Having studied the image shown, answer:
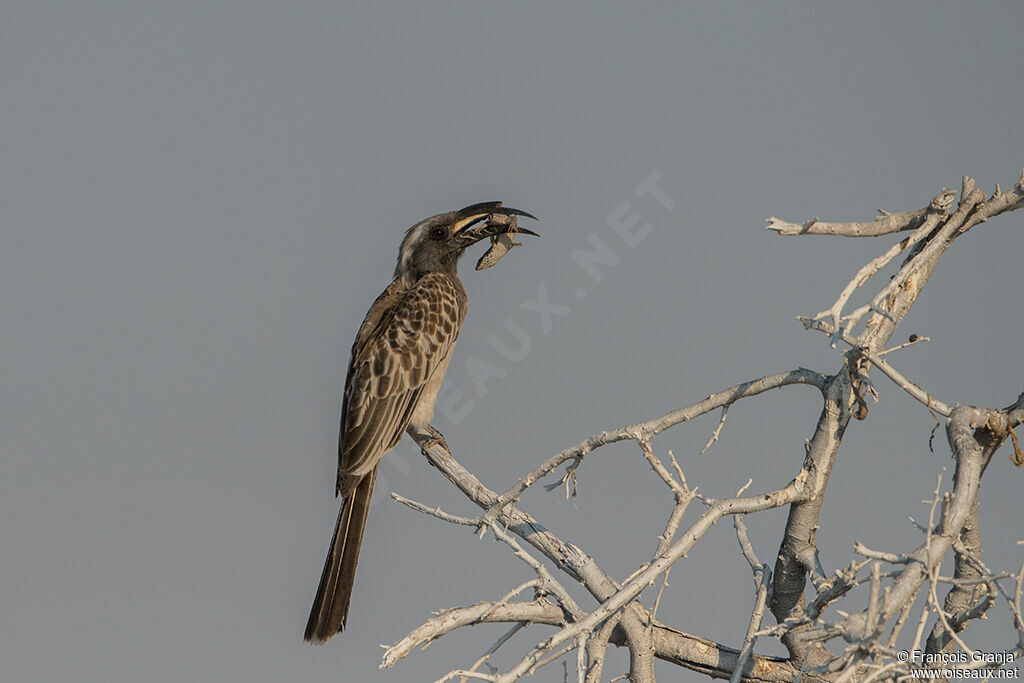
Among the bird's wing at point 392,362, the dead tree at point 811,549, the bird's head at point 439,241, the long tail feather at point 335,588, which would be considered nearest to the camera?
the dead tree at point 811,549

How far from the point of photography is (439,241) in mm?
6227

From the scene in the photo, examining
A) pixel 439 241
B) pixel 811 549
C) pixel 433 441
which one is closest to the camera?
pixel 811 549

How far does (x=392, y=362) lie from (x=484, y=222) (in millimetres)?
1051

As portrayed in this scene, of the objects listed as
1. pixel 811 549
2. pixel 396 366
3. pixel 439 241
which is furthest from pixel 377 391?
pixel 811 549

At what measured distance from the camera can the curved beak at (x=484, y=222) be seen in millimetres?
5883

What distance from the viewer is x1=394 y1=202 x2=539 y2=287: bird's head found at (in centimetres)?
612

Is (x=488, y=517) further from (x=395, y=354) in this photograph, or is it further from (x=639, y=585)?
(x=395, y=354)

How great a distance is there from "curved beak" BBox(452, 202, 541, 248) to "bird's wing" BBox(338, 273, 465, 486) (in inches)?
11.4

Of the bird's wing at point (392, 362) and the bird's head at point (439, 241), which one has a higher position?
the bird's head at point (439, 241)

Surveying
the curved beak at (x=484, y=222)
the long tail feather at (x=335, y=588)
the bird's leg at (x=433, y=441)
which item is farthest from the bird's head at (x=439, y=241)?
the long tail feather at (x=335, y=588)

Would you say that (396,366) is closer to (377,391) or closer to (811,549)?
(377,391)

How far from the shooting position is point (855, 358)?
353cm

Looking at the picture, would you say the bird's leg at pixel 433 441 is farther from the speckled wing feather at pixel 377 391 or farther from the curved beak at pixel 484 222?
the curved beak at pixel 484 222

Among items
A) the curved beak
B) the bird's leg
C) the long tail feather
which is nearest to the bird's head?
the curved beak
